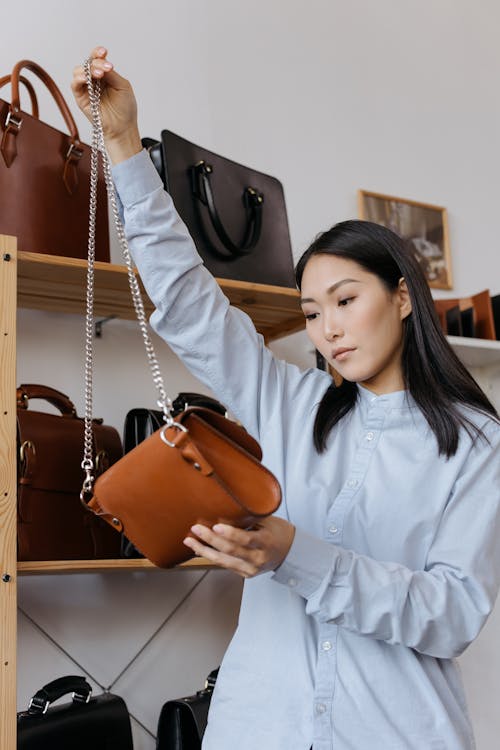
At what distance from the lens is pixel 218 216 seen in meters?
1.67

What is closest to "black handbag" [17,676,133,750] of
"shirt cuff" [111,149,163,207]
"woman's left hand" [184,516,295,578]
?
"woman's left hand" [184,516,295,578]

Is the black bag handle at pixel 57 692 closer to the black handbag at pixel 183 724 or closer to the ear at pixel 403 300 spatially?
the black handbag at pixel 183 724

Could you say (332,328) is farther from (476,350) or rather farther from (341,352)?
(476,350)

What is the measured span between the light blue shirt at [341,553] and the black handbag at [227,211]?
54 centimetres

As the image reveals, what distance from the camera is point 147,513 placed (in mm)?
842

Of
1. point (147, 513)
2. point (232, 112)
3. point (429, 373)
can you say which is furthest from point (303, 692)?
point (232, 112)

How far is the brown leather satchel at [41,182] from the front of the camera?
1.45 meters

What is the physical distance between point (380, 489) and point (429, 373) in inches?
6.5

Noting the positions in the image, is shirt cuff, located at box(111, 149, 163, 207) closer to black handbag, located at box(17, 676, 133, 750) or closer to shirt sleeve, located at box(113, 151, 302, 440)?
shirt sleeve, located at box(113, 151, 302, 440)

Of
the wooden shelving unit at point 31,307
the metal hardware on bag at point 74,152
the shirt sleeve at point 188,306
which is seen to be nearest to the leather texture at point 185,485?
the shirt sleeve at point 188,306

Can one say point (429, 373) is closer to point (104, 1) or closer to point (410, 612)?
point (410, 612)

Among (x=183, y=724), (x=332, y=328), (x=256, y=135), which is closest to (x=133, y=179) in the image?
(x=332, y=328)

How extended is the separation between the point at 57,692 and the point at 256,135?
128cm

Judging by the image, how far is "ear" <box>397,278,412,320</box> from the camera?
118 centimetres
